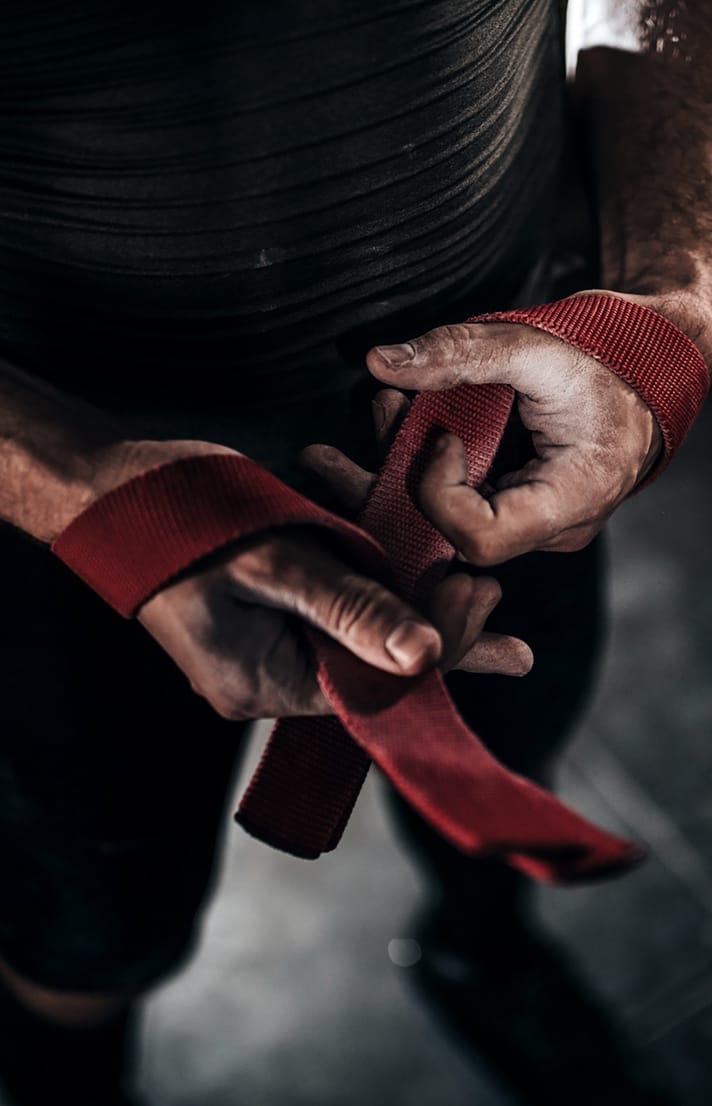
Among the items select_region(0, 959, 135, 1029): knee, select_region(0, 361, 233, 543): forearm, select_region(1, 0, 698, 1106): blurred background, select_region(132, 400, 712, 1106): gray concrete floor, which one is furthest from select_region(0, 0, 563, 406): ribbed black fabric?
select_region(132, 400, 712, 1106): gray concrete floor

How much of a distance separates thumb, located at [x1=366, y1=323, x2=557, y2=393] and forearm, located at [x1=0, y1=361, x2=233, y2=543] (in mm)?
107

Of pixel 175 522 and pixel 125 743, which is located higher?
pixel 175 522

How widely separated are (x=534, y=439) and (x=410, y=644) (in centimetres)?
21

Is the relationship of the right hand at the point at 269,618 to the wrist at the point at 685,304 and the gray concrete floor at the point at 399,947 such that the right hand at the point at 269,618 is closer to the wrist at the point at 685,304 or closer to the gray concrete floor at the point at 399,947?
the wrist at the point at 685,304

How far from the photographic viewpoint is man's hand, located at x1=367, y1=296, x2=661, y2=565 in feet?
1.93

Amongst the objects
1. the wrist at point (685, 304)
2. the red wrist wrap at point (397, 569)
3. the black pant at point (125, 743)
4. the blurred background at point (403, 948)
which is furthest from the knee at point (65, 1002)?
the wrist at point (685, 304)

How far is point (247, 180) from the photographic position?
590mm

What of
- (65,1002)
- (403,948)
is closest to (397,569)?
(65,1002)

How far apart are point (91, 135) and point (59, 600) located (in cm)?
32

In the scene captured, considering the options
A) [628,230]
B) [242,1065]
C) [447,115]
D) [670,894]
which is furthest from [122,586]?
[670,894]

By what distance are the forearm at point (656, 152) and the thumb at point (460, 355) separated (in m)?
0.17

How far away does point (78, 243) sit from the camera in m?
0.61

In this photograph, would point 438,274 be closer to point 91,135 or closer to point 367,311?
point 367,311

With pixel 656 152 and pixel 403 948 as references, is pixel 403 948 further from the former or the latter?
pixel 656 152
